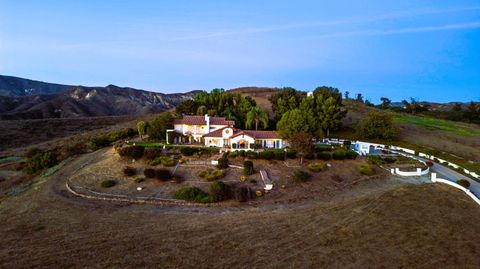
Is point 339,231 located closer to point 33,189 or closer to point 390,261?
point 390,261

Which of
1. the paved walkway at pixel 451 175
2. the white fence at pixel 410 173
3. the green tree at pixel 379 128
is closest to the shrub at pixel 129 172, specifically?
the white fence at pixel 410 173

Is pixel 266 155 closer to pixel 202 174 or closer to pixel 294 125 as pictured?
pixel 202 174

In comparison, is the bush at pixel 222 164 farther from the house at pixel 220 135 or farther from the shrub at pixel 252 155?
the house at pixel 220 135

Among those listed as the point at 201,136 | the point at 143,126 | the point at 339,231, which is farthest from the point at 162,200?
the point at 143,126

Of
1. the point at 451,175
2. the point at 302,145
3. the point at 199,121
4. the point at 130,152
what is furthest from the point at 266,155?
the point at 451,175

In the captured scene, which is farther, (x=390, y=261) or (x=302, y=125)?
(x=302, y=125)

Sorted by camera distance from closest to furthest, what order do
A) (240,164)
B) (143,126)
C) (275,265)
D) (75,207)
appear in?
(275,265), (75,207), (240,164), (143,126)

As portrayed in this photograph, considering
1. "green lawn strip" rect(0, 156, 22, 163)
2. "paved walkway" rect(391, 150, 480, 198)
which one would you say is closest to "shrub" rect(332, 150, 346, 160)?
"paved walkway" rect(391, 150, 480, 198)
